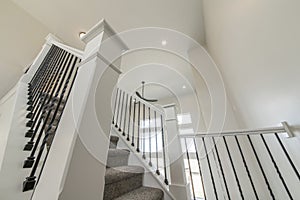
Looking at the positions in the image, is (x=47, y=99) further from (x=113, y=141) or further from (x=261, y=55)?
(x=261, y=55)

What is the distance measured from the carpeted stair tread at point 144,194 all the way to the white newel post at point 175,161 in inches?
7.9

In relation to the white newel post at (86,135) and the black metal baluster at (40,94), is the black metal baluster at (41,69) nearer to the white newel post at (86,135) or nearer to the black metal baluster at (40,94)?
the black metal baluster at (40,94)

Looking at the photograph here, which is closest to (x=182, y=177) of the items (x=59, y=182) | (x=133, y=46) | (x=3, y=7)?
(x=59, y=182)

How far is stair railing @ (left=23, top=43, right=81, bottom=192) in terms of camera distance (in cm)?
100

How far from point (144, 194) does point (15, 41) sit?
3.87 m

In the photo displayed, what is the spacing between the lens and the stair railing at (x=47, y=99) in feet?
3.28

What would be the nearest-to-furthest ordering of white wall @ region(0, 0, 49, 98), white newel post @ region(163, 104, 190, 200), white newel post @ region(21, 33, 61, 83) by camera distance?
white newel post @ region(163, 104, 190, 200), white newel post @ region(21, 33, 61, 83), white wall @ region(0, 0, 49, 98)

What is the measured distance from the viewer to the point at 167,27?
9.33 feet

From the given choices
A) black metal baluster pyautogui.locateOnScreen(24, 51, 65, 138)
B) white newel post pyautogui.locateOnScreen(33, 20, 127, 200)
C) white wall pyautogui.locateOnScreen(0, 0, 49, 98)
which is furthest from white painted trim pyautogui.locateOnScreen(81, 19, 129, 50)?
white wall pyautogui.locateOnScreen(0, 0, 49, 98)

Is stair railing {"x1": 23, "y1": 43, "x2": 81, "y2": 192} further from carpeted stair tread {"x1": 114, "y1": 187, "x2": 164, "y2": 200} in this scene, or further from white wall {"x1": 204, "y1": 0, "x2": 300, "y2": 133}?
white wall {"x1": 204, "y1": 0, "x2": 300, "y2": 133}

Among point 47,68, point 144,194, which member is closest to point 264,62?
point 144,194

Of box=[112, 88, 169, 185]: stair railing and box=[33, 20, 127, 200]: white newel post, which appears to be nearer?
box=[33, 20, 127, 200]: white newel post

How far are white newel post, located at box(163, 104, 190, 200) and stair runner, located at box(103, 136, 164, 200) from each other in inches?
7.9

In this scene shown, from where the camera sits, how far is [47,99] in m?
1.57
